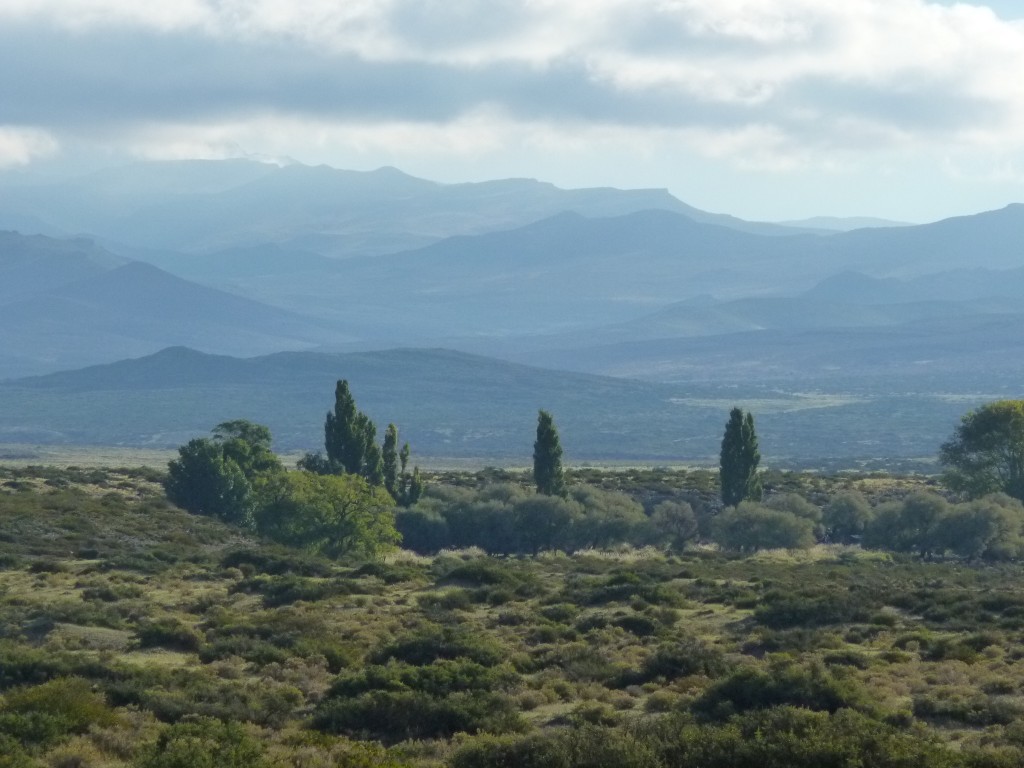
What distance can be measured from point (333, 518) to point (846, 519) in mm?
23384

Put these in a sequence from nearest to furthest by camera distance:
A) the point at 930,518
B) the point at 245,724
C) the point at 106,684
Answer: the point at 245,724
the point at 106,684
the point at 930,518

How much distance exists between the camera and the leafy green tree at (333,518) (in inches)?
2194

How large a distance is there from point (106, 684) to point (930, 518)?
144ft

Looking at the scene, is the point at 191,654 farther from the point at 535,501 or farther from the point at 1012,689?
the point at 535,501

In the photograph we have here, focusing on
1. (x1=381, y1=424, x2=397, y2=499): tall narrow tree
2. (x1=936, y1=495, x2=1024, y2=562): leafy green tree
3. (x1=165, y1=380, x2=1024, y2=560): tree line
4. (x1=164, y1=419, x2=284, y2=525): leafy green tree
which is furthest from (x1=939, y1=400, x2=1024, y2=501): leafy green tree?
(x1=164, y1=419, x2=284, y2=525): leafy green tree

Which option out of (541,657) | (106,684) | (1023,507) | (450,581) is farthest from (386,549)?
(106,684)

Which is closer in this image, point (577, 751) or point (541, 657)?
point (577, 751)

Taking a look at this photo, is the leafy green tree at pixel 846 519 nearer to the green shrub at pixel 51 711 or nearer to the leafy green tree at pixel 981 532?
the leafy green tree at pixel 981 532

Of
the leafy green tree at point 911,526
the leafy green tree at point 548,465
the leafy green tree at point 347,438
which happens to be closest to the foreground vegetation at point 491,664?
the leafy green tree at point 911,526

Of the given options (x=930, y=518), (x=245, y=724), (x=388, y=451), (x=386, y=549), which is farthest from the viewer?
(x=388, y=451)

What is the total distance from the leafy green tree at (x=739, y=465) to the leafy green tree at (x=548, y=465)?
744 centimetres

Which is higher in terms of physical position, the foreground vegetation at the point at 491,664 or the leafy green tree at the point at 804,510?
the foreground vegetation at the point at 491,664

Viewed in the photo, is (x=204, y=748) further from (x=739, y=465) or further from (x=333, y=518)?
(x=739, y=465)

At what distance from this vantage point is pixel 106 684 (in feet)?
73.3
